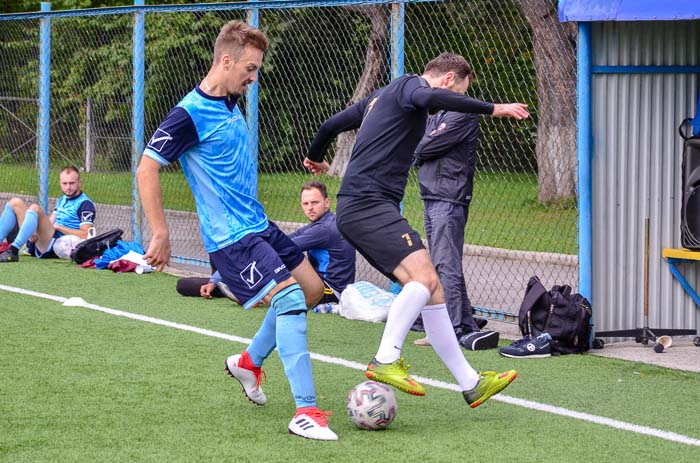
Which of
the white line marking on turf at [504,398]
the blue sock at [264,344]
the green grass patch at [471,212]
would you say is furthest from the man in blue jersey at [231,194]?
the green grass patch at [471,212]

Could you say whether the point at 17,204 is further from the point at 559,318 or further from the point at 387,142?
the point at 387,142

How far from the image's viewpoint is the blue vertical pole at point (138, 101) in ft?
42.9

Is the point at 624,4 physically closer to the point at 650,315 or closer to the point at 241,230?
the point at 650,315

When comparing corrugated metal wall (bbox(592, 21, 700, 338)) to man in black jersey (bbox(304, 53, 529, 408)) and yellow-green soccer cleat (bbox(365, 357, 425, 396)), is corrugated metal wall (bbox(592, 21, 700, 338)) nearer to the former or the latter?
man in black jersey (bbox(304, 53, 529, 408))

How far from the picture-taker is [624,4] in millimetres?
7801

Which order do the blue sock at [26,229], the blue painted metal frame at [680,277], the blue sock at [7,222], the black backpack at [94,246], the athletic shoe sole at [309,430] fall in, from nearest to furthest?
the athletic shoe sole at [309,430], the blue painted metal frame at [680,277], the black backpack at [94,246], the blue sock at [26,229], the blue sock at [7,222]

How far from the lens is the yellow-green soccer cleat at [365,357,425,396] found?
5992 millimetres

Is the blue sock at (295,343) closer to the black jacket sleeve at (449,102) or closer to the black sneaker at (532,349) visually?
the black jacket sleeve at (449,102)

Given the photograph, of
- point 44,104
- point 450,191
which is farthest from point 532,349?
point 44,104

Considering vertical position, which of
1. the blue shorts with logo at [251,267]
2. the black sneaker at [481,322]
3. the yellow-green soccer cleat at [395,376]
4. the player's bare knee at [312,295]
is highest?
the blue shorts with logo at [251,267]

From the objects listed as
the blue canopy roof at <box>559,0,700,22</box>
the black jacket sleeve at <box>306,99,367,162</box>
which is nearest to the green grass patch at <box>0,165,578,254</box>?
the blue canopy roof at <box>559,0,700,22</box>

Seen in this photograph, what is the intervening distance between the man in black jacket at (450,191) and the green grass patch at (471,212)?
5939mm

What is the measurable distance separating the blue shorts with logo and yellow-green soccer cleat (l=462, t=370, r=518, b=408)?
3.58ft

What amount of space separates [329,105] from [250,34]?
10538 mm
